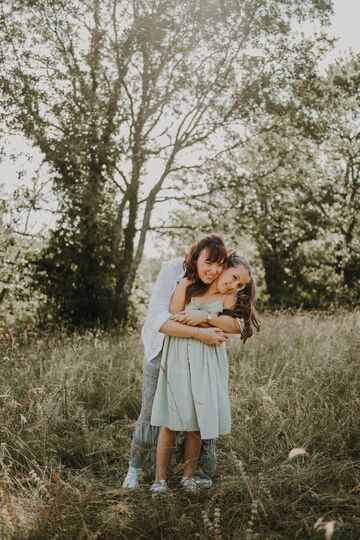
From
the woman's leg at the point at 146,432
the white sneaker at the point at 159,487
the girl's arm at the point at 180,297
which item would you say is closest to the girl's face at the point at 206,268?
the girl's arm at the point at 180,297

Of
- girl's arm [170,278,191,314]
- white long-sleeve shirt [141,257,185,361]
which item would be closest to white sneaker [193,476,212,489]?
white long-sleeve shirt [141,257,185,361]

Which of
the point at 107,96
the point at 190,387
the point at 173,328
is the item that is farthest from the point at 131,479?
the point at 107,96

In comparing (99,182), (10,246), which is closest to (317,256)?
(99,182)

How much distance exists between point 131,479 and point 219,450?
84 centimetres

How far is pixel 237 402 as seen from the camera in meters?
4.82

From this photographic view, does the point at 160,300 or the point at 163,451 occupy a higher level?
the point at 160,300

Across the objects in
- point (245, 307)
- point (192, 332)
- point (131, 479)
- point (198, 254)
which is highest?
point (198, 254)

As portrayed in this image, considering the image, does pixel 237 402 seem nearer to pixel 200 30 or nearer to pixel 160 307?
pixel 160 307

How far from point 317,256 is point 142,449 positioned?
15.3 meters

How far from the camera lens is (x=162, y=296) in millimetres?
3547

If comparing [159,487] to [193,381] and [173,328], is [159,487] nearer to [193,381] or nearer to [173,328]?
[193,381]

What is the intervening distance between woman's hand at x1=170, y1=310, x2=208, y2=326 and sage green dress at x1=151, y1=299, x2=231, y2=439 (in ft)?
0.26

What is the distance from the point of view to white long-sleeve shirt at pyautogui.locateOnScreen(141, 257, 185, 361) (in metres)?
3.49

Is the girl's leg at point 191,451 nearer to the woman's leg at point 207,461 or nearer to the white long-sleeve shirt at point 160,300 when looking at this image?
the woman's leg at point 207,461
